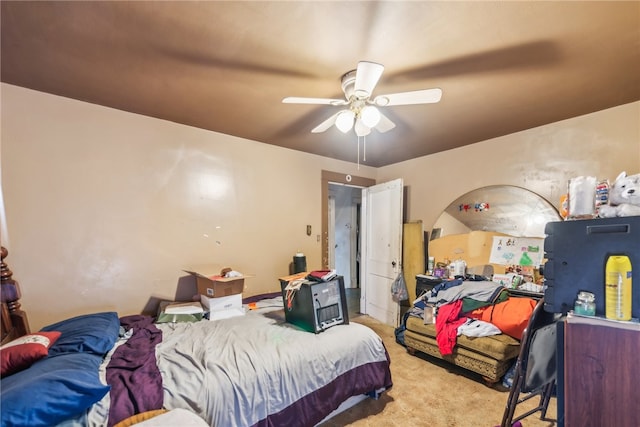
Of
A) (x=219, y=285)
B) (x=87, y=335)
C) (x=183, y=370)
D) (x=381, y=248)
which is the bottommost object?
(x=183, y=370)

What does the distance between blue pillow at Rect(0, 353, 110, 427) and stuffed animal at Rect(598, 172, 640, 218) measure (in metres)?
2.39

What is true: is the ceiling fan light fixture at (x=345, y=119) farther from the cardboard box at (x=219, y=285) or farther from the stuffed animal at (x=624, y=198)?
the cardboard box at (x=219, y=285)

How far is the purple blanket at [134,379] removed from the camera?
1203 mm

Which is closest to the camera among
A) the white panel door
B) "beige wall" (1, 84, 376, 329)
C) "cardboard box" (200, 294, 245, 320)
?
"beige wall" (1, 84, 376, 329)

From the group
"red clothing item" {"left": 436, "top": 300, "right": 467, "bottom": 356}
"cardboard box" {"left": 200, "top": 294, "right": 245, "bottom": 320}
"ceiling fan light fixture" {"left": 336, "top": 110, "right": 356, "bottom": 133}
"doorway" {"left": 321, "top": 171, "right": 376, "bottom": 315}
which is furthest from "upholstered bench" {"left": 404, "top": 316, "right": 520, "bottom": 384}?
"doorway" {"left": 321, "top": 171, "right": 376, "bottom": 315}

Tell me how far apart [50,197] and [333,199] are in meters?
4.23

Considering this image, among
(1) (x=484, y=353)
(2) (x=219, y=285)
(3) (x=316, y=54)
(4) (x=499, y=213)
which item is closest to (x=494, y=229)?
(4) (x=499, y=213)

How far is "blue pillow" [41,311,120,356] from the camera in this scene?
1437mm

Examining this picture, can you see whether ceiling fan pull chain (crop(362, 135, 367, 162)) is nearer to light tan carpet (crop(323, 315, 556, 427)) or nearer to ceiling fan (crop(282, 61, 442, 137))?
ceiling fan (crop(282, 61, 442, 137))

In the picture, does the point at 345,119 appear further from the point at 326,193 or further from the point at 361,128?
the point at 326,193

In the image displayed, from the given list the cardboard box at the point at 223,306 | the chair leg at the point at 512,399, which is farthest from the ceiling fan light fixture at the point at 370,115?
the cardboard box at the point at 223,306

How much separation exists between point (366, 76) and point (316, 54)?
1.21 feet

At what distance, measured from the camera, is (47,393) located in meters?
1.00

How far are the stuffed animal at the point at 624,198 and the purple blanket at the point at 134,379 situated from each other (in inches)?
90.5
